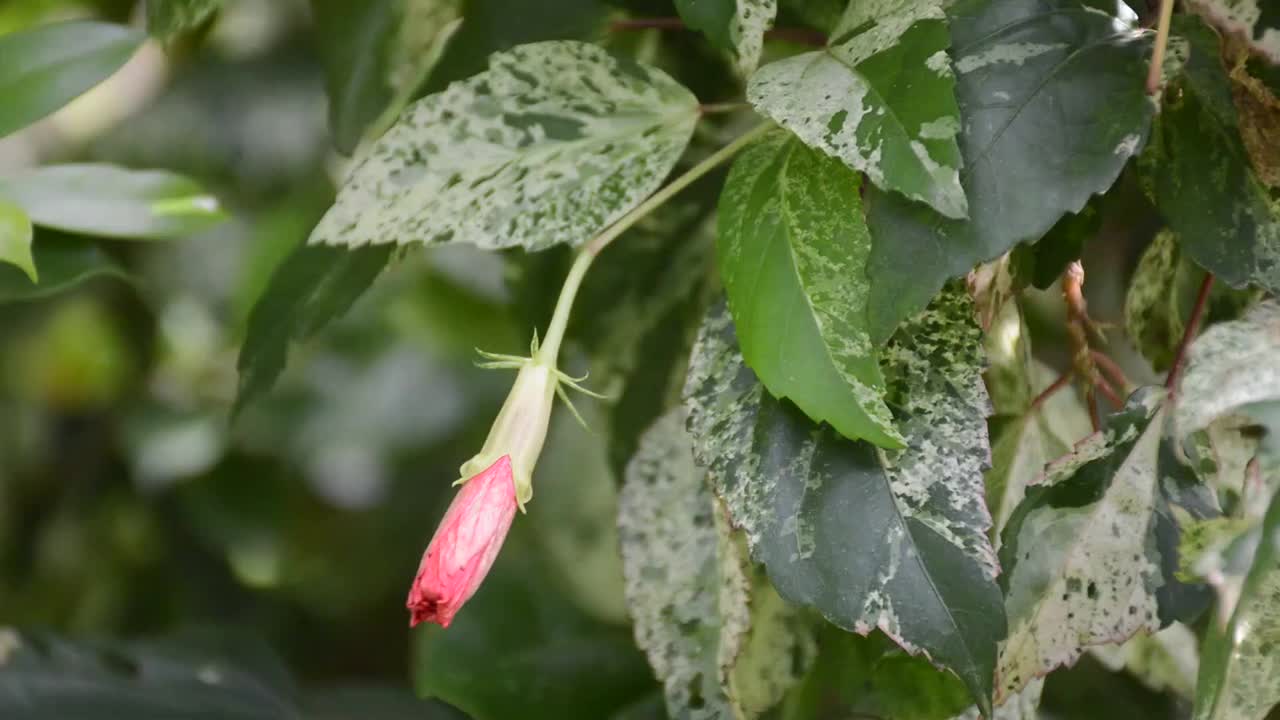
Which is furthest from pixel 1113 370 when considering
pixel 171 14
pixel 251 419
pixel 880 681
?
pixel 251 419

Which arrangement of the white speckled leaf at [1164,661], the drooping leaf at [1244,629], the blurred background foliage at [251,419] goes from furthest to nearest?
the blurred background foliage at [251,419] < the white speckled leaf at [1164,661] < the drooping leaf at [1244,629]

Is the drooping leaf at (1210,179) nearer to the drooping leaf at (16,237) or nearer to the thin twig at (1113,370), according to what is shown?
the thin twig at (1113,370)

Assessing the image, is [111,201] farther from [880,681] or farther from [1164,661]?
[1164,661]

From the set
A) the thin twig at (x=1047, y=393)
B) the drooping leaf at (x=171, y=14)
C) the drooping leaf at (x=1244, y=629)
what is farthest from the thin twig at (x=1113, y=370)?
the drooping leaf at (x=171, y=14)

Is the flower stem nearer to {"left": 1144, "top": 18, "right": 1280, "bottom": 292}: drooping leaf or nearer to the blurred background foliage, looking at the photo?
{"left": 1144, "top": 18, "right": 1280, "bottom": 292}: drooping leaf

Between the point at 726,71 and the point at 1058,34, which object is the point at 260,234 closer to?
the point at 726,71

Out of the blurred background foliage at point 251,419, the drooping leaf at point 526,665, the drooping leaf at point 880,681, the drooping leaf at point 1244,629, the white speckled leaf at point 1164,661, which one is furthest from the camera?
the blurred background foliage at point 251,419
